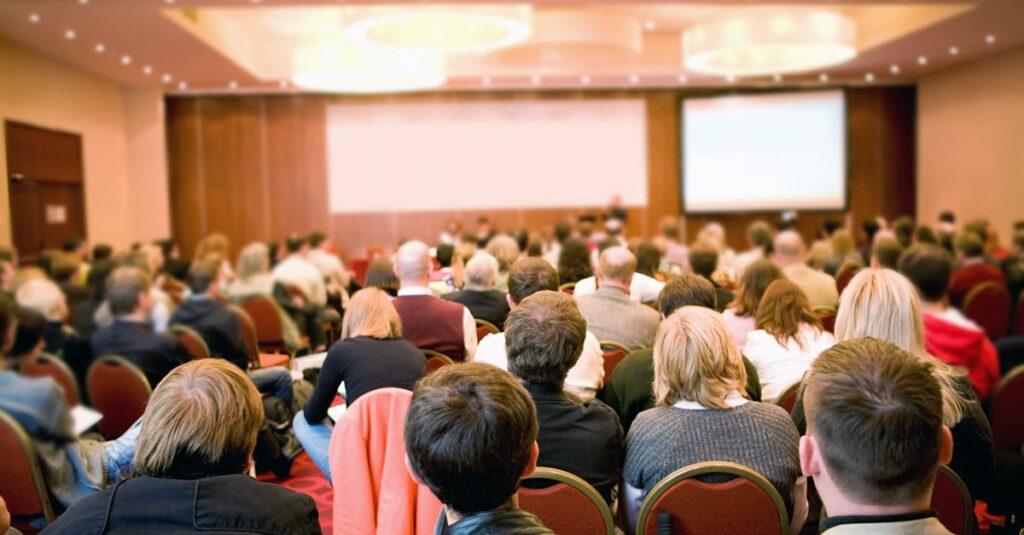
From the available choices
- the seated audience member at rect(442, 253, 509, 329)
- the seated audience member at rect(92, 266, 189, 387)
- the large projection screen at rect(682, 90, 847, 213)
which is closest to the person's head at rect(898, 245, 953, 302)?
the seated audience member at rect(442, 253, 509, 329)

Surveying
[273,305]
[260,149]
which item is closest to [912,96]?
[260,149]

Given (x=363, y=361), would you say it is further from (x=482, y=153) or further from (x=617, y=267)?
(x=482, y=153)

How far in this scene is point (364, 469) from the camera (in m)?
2.81

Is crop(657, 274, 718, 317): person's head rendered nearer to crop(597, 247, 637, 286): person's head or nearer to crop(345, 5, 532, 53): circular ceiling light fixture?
crop(597, 247, 637, 286): person's head

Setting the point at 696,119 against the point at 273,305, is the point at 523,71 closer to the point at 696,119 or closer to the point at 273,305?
the point at 696,119

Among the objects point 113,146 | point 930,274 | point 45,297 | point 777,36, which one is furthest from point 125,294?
point 113,146

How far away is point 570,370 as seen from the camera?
3.20 meters

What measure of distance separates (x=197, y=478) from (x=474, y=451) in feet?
2.11

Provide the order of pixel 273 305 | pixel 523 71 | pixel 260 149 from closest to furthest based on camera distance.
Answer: pixel 273 305
pixel 523 71
pixel 260 149

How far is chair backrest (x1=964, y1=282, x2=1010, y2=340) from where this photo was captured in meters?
6.60

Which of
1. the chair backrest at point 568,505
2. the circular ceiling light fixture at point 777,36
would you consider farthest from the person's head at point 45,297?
the circular ceiling light fixture at point 777,36

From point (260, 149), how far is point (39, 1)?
795cm

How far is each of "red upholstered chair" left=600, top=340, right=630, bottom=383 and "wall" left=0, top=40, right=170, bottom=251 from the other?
26.9 feet

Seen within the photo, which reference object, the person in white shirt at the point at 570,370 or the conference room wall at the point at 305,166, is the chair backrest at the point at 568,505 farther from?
the conference room wall at the point at 305,166
